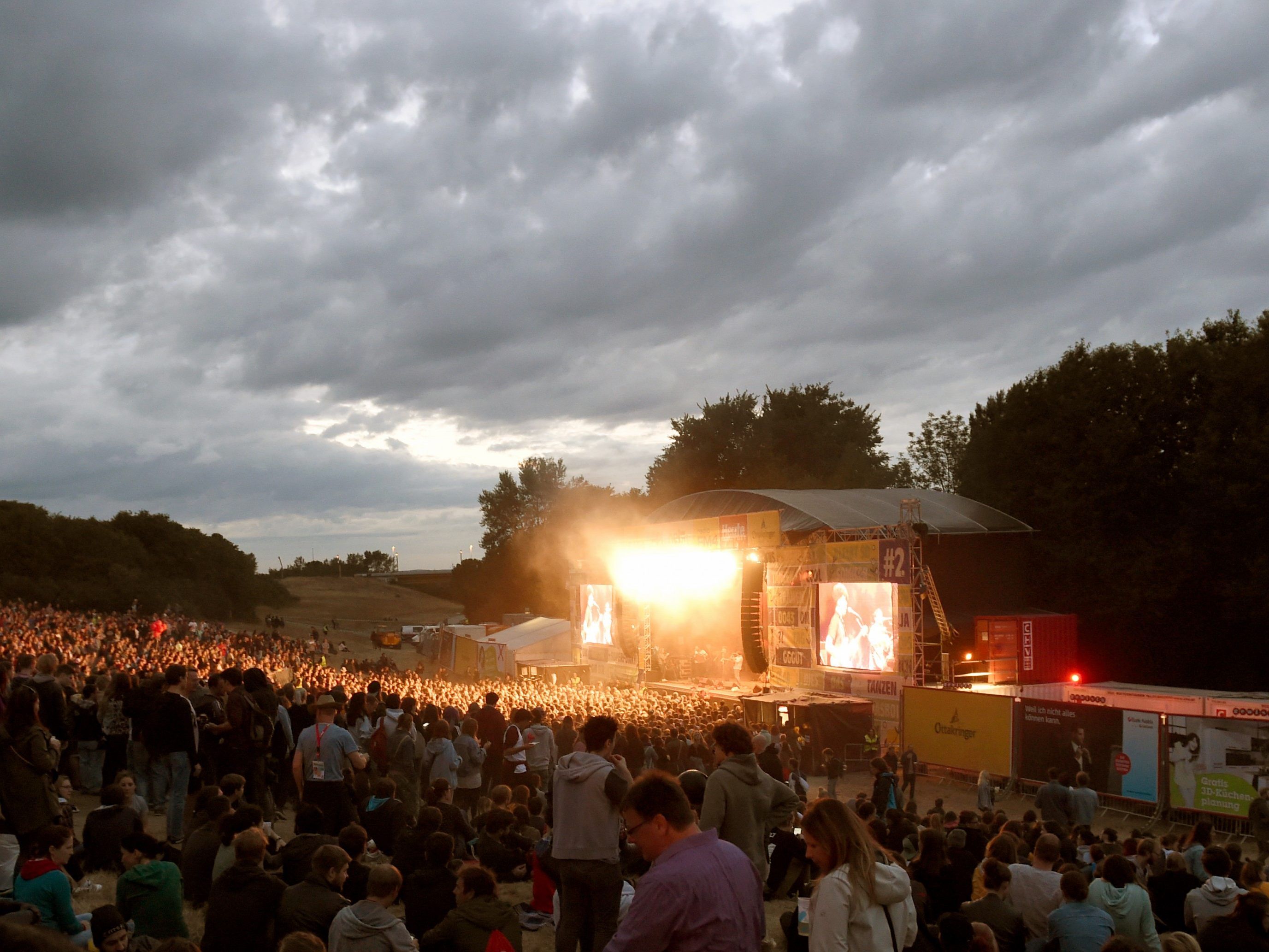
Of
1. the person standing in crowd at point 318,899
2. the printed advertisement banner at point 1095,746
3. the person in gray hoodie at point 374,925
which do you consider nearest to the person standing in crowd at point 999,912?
the person in gray hoodie at point 374,925

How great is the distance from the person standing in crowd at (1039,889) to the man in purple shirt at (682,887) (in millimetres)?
3674

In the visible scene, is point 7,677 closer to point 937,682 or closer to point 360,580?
point 937,682

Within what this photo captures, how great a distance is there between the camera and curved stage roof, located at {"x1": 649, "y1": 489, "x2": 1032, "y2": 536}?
29594 millimetres

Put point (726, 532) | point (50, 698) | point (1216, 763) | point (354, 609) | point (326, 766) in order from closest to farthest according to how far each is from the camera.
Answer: point (326, 766) → point (50, 698) → point (1216, 763) → point (726, 532) → point (354, 609)

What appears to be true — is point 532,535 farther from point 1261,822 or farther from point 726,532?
point 1261,822

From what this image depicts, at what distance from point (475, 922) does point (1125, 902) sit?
12.8 ft

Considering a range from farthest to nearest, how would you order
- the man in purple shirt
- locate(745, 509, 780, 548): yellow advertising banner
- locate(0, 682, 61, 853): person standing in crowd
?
locate(745, 509, 780, 548): yellow advertising banner → locate(0, 682, 61, 853): person standing in crowd → the man in purple shirt

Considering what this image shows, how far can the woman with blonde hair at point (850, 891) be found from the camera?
3.55 meters

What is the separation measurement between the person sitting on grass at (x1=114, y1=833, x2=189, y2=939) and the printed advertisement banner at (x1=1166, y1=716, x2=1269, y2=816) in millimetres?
14880

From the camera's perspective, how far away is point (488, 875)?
205 inches

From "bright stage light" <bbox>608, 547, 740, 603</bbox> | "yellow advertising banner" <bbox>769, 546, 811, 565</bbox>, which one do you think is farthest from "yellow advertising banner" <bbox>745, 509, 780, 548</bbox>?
"bright stage light" <bbox>608, 547, 740, 603</bbox>

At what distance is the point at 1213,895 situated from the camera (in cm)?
644

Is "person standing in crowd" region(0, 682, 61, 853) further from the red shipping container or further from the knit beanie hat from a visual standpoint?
the red shipping container

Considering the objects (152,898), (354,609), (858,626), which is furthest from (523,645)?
(354,609)
